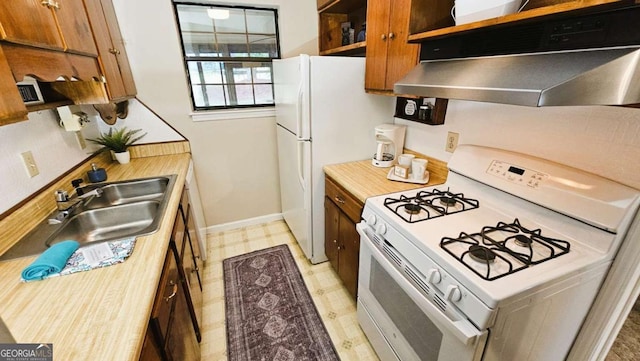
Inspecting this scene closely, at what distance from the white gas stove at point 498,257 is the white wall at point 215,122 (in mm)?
1668

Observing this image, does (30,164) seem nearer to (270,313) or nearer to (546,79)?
(270,313)

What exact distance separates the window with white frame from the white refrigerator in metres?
0.33

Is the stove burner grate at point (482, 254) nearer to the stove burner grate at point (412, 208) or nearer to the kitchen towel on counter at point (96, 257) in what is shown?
the stove burner grate at point (412, 208)

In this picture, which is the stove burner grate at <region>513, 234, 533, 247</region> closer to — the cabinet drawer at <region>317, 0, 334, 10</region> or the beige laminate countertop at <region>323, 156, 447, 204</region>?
the beige laminate countertop at <region>323, 156, 447, 204</region>

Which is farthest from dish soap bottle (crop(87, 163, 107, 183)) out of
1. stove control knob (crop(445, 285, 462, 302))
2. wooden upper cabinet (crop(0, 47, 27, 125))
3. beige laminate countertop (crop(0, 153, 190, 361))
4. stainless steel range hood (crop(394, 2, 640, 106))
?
stove control knob (crop(445, 285, 462, 302))

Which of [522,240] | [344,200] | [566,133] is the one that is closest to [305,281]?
[344,200]

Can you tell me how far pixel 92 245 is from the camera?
3.39 ft

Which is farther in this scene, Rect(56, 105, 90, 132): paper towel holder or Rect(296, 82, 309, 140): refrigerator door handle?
Rect(296, 82, 309, 140): refrigerator door handle

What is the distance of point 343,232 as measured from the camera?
185 cm

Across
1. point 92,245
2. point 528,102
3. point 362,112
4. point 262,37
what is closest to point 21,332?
point 92,245

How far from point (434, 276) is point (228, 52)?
2457 millimetres

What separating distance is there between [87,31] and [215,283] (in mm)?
1817

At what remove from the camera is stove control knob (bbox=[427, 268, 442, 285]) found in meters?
0.93

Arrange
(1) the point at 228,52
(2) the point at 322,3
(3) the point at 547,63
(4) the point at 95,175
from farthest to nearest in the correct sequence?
(1) the point at 228,52 < (2) the point at 322,3 < (4) the point at 95,175 < (3) the point at 547,63
